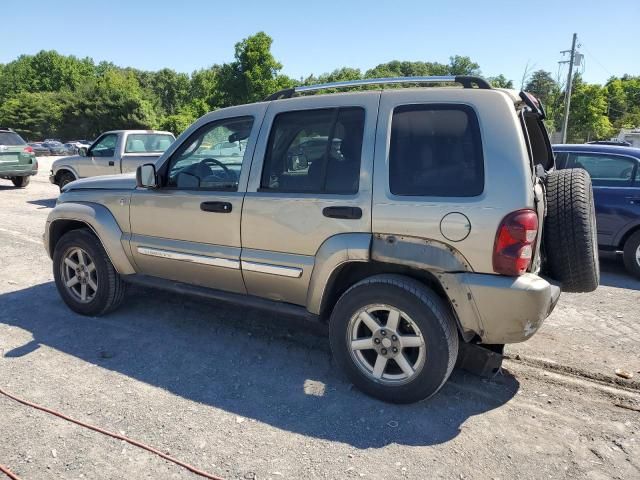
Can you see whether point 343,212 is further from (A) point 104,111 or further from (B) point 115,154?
(A) point 104,111

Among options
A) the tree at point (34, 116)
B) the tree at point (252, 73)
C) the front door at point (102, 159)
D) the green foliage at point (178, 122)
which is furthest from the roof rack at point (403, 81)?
the tree at point (34, 116)

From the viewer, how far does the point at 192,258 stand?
12.7ft

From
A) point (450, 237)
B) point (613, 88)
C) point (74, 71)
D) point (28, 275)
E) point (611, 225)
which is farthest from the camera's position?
point (74, 71)

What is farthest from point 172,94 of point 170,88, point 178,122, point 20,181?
point 20,181

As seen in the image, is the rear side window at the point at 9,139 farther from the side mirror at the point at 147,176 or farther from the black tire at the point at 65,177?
the side mirror at the point at 147,176

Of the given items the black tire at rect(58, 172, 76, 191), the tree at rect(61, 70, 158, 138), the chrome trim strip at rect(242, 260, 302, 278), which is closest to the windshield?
the black tire at rect(58, 172, 76, 191)

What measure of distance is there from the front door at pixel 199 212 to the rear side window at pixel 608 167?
524 cm

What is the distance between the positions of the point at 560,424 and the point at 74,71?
104m

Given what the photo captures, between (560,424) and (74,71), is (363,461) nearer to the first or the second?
(560,424)

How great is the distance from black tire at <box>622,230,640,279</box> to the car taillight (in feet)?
14.9

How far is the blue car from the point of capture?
6.27 m

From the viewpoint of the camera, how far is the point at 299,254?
11.1 feet

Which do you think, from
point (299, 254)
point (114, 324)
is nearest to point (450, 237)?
point (299, 254)

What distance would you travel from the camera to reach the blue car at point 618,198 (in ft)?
20.6
